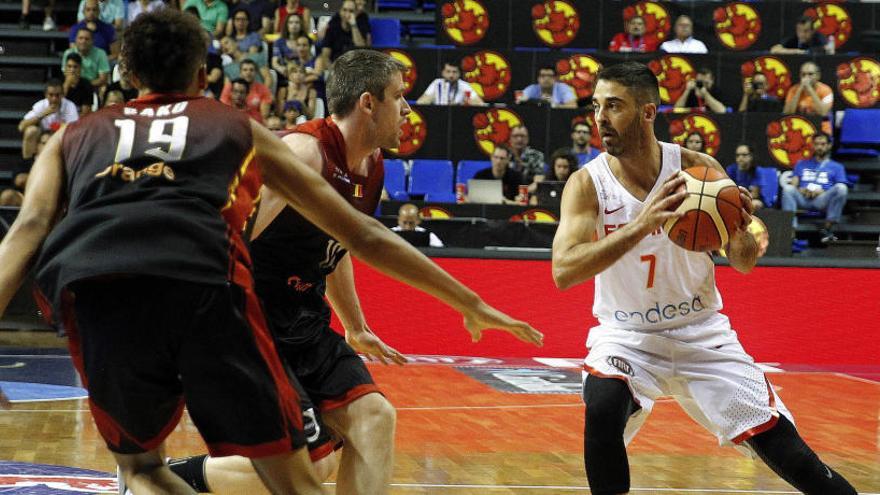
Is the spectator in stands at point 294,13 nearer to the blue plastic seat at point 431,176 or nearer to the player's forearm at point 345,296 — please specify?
the blue plastic seat at point 431,176

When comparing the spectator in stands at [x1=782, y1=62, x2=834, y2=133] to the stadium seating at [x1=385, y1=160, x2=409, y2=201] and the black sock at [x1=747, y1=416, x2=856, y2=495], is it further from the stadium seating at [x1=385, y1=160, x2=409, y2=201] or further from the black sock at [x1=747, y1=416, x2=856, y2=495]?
the black sock at [x1=747, y1=416, x2=856, y2=495]

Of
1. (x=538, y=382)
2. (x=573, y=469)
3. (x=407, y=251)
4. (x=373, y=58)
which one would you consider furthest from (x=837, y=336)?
(x=407, y=251)

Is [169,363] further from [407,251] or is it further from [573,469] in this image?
[573,469]

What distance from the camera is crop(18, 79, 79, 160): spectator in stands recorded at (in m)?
14.2

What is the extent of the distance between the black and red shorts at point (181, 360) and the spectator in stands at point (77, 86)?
484 inches

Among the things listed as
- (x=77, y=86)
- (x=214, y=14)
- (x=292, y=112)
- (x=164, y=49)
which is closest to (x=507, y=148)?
(x=292, y=112)

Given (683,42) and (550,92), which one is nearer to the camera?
(550,92)

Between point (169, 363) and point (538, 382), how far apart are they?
6.95 metres

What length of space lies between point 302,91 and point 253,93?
579mm

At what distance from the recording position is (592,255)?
13.6 ft

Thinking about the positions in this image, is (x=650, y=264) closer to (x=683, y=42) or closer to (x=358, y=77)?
(x=358, y=77)

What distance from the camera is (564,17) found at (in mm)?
16172

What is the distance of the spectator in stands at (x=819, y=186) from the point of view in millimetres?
14195

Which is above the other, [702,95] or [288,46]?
[288,46]
